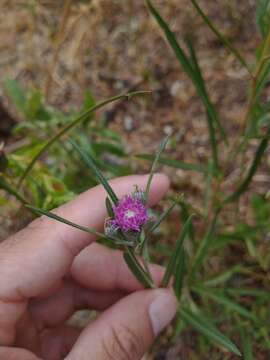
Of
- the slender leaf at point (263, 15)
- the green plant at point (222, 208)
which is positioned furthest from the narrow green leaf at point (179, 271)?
the slender leaf at point (263, 15)

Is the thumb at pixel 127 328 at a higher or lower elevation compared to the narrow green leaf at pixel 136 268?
lower

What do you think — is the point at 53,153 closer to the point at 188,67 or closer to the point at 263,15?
the point at 188,67

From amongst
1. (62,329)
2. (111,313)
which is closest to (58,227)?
(111,313)

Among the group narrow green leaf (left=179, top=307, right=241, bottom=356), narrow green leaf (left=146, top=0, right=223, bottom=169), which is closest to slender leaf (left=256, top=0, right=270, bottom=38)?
narrow green leaf (left=146, top=0, right=223, bottom=169)

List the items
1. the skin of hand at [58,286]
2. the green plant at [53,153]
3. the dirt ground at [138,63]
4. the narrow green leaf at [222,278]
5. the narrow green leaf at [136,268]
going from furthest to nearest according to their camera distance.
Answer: the dirt ground at [138,63] < the narrow green leaf at [222,278] < the green plant at [53,153] < the skin of hand at [58,286] < the narrow green leaf at [136,268]

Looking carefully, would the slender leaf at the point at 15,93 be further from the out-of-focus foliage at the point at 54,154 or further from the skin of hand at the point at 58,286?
the skin of hand at the point at 58,286

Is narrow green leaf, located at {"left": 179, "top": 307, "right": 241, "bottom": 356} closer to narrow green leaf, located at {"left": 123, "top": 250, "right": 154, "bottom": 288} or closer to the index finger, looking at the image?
narrow green leaf, located at {"left": 123, "top": 250, "right": 154, "bottom": 288}
